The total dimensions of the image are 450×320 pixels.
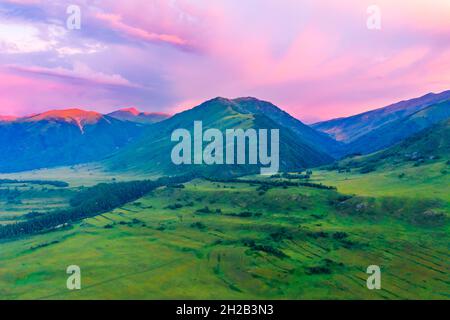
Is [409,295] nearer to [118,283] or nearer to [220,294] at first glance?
[220,294]

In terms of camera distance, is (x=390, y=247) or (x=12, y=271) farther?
(x=390, y=247)

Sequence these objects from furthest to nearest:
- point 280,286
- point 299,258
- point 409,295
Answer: point 299,258, point 280,286, point 409,295

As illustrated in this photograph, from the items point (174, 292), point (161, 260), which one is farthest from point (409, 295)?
point (161, 260)
